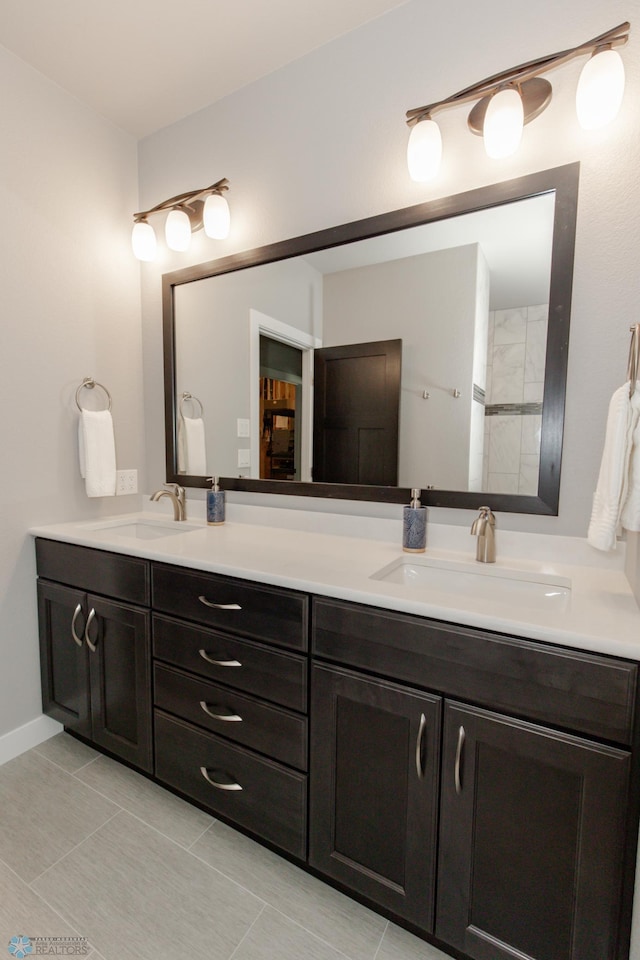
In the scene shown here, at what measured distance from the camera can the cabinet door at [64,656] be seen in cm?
174

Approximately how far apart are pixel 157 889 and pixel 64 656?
89 centimetres

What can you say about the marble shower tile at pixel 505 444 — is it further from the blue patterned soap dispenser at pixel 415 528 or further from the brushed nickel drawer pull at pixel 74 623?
the brushed nickel drawer pull at pixel 74 623

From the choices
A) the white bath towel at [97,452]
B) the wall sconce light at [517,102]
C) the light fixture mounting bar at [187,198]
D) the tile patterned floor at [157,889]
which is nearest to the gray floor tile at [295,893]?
the tile patterned floor at [157,889]

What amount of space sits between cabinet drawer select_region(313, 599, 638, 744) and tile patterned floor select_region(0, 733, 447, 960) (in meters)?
0.70

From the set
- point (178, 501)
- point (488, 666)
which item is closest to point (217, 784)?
point (488, 666)

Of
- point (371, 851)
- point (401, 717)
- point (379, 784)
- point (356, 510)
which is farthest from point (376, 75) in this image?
point (371, 851)

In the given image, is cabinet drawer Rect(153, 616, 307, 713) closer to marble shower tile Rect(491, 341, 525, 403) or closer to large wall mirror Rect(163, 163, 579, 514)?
large wall mirror Rect(163, 163, 579, 514)

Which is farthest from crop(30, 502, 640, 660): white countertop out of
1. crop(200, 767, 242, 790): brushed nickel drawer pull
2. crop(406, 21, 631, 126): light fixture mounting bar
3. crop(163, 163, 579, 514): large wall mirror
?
crop(406, 21, 631, 126): light fixture mounting bar

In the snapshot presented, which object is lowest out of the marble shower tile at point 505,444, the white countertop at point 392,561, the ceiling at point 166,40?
the white countertop at point 392,561

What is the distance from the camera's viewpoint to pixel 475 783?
0.99m

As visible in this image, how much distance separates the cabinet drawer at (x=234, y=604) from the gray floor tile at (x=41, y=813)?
742 mm

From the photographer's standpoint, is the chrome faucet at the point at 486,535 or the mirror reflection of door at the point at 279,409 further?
the mirror reflection of door at the point at 279,409

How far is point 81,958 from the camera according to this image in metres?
1.10

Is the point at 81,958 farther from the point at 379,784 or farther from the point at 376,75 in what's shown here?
the point at 376,75
